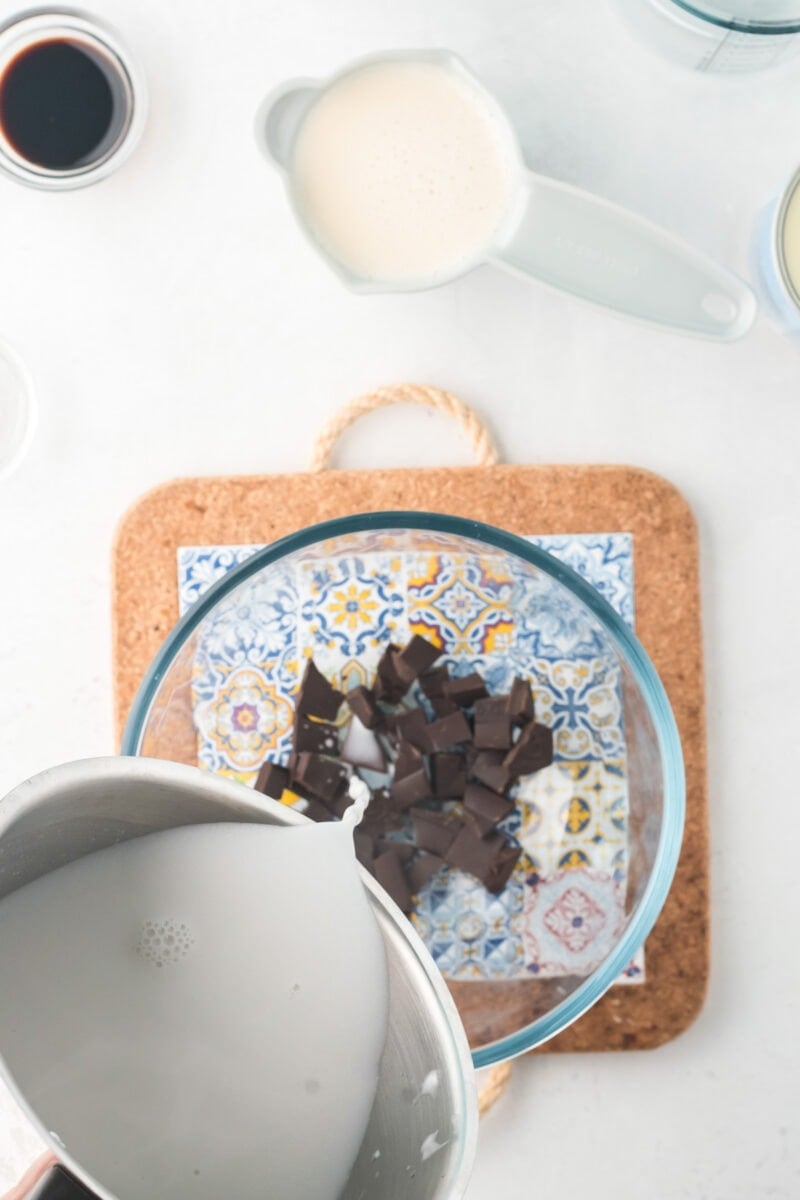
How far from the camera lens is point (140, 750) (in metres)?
0.86

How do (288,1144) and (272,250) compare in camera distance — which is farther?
(272,250)

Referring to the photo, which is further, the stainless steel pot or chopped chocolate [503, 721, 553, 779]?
chopped chocolate [503, 721, 553, 779]

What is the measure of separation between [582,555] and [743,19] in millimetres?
444

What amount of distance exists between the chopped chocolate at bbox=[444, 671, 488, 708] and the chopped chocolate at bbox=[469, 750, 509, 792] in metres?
0.04

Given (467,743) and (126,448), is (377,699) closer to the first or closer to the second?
(467,743)

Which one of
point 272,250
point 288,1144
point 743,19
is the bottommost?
point 288,1144

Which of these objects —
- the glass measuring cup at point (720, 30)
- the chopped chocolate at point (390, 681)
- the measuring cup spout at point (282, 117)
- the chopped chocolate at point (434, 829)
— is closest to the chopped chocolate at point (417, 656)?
the chopped chocolate at point (390, 681)

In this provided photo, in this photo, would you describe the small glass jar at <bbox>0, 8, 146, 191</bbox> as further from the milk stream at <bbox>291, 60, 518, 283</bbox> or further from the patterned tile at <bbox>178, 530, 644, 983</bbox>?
the patterned tile at <bbox>178, 530, 644, 983</bbox>

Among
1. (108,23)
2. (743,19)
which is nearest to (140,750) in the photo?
(108,23)

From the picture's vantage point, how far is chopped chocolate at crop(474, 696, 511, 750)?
888 millimetres

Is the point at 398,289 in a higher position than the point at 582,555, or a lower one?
higher

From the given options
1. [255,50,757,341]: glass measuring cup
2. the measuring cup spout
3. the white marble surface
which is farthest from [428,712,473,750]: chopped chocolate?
the measuring cup spout

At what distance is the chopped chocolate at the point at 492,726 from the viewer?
0.89 m

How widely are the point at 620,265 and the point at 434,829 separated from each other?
46 cm
